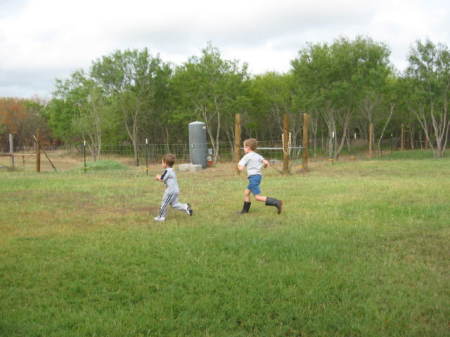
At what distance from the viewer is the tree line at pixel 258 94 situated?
3269 centimetres

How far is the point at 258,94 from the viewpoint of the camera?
4003 centimetres

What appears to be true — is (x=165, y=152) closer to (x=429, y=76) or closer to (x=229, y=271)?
(x=429, y=76)

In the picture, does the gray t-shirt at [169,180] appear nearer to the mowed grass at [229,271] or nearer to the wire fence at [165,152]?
the mowed grass at [229,271]

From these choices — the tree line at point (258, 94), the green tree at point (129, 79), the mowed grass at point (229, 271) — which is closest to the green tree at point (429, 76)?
the tree line at point (258, 94)

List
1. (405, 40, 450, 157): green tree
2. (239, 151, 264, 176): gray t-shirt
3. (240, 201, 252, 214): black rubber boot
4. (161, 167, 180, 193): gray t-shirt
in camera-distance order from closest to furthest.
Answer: (161, 167, 180, 193): gray t-shirt → (240, 201, 252, 214): black rubber boot → (239, 151, 264, 176): gray t-shirt → (405, 40, 450, 157): green tree

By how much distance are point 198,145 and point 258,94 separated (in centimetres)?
1473

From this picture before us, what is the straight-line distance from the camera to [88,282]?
15.3 ft

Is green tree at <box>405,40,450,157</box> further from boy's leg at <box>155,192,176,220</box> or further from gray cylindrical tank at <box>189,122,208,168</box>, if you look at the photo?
boy's leg at <box>155,192,176,220</box>

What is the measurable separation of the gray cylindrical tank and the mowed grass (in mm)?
17461

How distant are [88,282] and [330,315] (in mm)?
2330

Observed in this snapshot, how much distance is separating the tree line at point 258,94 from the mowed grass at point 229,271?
977 inches

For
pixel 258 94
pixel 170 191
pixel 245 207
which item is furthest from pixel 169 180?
pixel 258 94

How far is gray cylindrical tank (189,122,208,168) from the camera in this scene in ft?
87.5

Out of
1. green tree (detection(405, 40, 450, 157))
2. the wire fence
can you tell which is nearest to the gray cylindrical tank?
the wire fence
